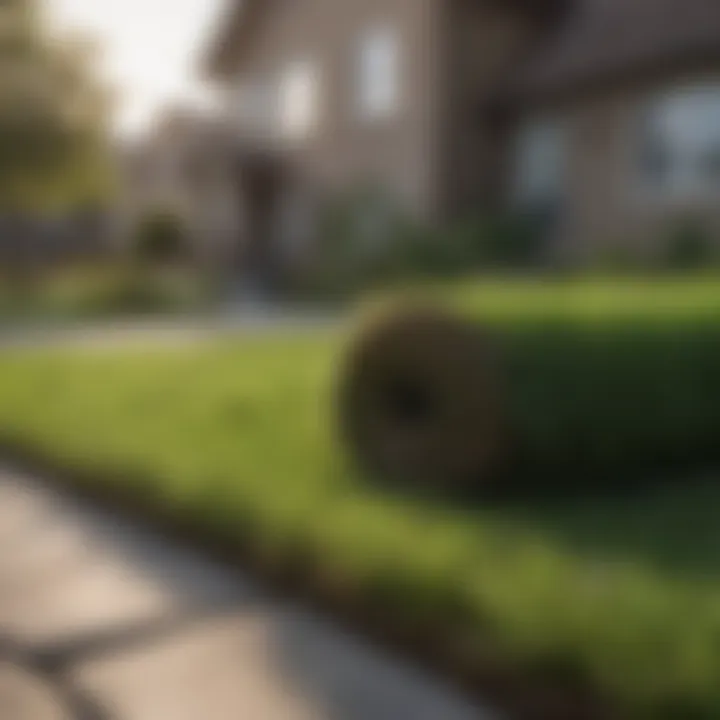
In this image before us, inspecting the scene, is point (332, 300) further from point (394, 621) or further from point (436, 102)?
point (394, 621)

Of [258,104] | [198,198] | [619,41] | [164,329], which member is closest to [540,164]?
[619,41]

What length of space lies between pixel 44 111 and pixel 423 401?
669 inches

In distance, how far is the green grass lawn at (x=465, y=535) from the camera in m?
3.01

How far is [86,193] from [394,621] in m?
21.8

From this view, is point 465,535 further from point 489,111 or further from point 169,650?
point 489,111

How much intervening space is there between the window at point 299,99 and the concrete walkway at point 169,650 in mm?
18359

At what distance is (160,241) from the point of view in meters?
24.4

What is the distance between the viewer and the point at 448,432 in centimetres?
459

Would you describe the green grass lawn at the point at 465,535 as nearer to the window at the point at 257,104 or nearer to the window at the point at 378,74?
the window at the point at 378,74

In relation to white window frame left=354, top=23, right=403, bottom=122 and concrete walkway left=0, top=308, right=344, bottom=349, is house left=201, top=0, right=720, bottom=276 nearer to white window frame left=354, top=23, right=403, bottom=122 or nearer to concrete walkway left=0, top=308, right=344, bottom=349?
white window frame left=354, top=23, right=403, bottom=122

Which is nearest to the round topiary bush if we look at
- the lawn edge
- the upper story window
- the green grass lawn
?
the green grass lawn

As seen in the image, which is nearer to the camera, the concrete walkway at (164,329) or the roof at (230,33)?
the concrete walkway at (164,329)

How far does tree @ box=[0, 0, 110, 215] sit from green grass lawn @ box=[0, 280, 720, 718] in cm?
1364

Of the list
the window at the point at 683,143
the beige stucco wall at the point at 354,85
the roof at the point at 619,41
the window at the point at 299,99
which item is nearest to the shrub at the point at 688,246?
the window at the point at 683,143
